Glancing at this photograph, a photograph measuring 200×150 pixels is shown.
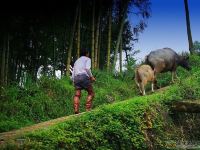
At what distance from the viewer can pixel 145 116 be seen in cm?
1007

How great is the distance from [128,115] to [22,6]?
937 centimetres

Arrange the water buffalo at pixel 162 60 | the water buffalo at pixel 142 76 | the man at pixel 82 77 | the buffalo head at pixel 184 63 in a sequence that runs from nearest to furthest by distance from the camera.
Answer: the man at pixel 82 77 < the water buffalo at pixel 142 76 < the water buffalo at pixel 162 60 < the buffalo head at pixel 184 63

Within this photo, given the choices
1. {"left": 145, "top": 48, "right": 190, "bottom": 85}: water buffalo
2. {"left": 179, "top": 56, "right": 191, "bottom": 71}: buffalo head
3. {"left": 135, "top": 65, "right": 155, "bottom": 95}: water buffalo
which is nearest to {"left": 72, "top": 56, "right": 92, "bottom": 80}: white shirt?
{"left": 135, "top": 65, "right": 155, "bottom": 95}: water buffalo

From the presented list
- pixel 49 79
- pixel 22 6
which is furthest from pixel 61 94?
pixel 22 6

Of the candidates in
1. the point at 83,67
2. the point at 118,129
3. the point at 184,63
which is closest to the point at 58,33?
the point at 184,63

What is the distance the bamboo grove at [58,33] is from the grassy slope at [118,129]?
7.08m

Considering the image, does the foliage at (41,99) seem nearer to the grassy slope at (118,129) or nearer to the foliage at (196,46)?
the grassy slope at (118,129)

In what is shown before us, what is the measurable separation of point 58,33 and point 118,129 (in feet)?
45.0

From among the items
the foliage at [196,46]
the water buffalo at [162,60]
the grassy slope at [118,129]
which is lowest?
the grassy slope at [118,129]

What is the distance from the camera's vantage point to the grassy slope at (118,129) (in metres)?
7.98

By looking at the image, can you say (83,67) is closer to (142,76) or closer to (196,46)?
(142,76)

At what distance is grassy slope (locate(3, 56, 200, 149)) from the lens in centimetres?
798

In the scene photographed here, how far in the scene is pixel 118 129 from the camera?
9.12m

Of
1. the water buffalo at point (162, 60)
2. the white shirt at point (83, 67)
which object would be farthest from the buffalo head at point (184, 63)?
the white shirt at point (83, 67)
